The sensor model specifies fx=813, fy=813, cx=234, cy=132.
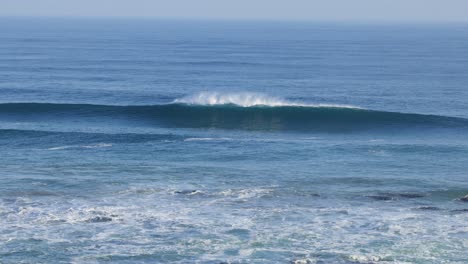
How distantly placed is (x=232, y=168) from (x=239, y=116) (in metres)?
13.4

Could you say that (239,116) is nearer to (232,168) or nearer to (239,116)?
(239,116)

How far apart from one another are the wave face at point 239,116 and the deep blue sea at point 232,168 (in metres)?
0.11

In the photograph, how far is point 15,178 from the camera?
93.2ft

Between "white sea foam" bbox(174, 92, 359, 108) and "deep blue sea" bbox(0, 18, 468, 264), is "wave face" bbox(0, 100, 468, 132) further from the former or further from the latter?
"white sea foam" bbox(174, 92, 359, 108)

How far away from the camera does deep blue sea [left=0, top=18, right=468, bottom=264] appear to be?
70.1 ft

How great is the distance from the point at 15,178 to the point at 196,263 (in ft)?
36.2

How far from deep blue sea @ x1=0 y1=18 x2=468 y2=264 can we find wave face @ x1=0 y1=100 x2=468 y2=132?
11cm

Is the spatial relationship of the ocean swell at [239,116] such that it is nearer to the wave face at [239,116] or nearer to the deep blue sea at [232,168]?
the wave face at [239,116]

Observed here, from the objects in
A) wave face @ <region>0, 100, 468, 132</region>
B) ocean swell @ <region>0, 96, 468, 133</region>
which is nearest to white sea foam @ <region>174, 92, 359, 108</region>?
ocean swell @ <region>0, 96, 468, 133</region>

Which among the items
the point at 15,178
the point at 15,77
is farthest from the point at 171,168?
the point at 15,77

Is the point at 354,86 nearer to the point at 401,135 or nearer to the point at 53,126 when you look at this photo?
the point at 401,135

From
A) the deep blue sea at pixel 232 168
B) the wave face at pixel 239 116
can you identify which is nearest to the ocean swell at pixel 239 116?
the wave face at pixel 239 116

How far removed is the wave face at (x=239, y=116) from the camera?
40.8 meters

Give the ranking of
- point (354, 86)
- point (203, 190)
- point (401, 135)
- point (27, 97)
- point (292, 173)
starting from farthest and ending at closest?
point (354, 86)
point (27, 97)
point (401, 135)
point (292, 173)
point (203, 190)
